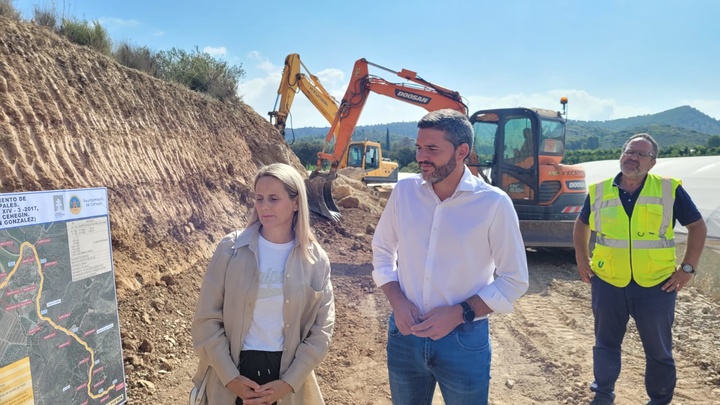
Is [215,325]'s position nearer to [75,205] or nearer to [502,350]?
[75,205]

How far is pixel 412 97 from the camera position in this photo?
31.4 ft

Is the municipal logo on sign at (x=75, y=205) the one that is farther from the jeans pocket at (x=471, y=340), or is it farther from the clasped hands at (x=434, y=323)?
the jeans pocket at (x=471, y=340)

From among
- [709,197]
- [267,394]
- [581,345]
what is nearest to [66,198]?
[267,394]

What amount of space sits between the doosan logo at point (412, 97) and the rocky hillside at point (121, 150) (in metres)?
3.99

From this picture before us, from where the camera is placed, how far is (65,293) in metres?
2.50

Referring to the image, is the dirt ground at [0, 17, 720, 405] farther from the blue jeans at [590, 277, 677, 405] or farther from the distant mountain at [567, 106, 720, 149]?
the distant mountain at [567, 106, 720, 149]

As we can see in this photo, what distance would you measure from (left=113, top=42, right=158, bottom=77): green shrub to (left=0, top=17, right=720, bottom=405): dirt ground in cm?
59

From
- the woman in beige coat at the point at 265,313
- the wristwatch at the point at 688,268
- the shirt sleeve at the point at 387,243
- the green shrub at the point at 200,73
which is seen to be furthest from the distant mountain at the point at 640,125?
the woman in beige coat at the point at 265,313

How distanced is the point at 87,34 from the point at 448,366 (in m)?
7.34

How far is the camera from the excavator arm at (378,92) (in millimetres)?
9453

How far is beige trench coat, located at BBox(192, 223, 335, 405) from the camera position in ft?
6.77

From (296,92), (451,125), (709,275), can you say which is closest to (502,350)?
(451,125)

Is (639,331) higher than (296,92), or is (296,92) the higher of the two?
(296,92)

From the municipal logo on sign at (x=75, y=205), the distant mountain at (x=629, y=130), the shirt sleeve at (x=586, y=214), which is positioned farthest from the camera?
the distant mountain at (x=629, y=130)
